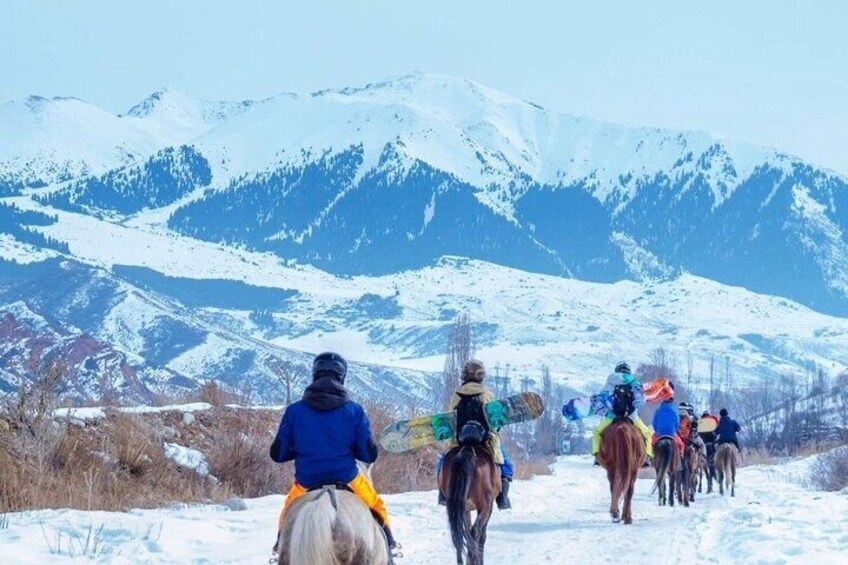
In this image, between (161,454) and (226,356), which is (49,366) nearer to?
(161,454)

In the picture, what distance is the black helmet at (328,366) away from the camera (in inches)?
397

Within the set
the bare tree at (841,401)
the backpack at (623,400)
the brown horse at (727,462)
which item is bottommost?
the brown horse at (727,462)

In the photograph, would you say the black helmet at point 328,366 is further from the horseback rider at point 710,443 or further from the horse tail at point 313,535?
the horseback rider at point 710,443

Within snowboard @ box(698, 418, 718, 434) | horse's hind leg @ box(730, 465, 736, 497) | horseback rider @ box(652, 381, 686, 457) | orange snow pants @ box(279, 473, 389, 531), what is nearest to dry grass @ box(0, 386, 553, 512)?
orange snow pants @ box(279, 473, 389, 531)

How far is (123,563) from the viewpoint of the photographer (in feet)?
39.3

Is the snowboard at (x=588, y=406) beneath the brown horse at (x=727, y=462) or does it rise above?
above

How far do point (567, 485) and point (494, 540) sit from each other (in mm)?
15161

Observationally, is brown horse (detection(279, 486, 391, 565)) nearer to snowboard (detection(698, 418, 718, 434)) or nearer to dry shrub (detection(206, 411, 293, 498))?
dry shrub (detection(206, 411, 293, 498))

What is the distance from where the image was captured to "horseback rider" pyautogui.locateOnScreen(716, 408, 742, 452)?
30.1 m

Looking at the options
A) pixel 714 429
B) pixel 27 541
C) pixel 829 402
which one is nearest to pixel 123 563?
pixel 27 541

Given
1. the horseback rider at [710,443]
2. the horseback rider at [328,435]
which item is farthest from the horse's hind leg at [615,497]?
the horseback rider at [710,443]

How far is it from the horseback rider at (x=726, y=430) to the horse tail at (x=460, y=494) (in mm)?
17851

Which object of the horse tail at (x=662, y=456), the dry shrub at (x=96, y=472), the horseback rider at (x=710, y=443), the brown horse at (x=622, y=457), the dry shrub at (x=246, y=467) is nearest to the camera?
the dry shrub at (x=96, y=472)

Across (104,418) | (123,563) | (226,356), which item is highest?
(226,356)
